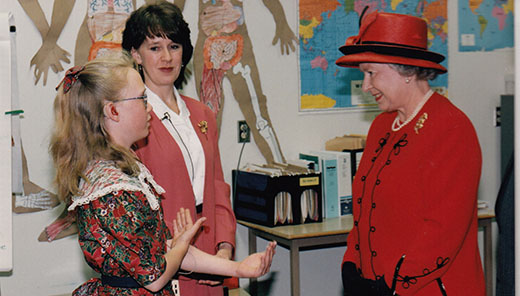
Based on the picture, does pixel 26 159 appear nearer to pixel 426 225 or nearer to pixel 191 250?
pixel 191 250

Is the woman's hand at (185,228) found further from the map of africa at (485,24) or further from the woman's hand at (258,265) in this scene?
the map of africa at (485,24)

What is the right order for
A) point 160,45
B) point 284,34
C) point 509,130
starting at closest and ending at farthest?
point 160,45
point 284,34
point 509,130

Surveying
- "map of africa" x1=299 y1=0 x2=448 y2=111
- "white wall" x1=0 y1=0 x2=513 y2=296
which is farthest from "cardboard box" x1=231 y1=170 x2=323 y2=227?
"map of africa" x1=299 y1=0 x2=448 y2=111

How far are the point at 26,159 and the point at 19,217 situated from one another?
28 centimetres

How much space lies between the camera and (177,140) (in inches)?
92.6

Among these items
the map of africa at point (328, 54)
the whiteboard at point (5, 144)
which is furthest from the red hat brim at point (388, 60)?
the map of africa at point (328, 54)

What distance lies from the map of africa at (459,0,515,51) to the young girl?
2.79 m

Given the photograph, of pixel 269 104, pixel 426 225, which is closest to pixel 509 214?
pixel 426 225

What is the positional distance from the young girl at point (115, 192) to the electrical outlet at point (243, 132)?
164 cm

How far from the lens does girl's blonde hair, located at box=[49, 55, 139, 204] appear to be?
1803 millimetres

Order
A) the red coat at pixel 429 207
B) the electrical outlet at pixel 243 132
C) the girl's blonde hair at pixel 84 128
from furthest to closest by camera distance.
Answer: the electrical outlet at pixel 243 132 < the red coat at pixel 429 207 < the girl's blonde hair at pixel 84 128

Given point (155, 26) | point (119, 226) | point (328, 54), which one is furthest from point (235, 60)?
point (119, 226)

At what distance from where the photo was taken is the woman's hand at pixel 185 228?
184 cm

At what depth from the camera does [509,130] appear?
13.2ft
